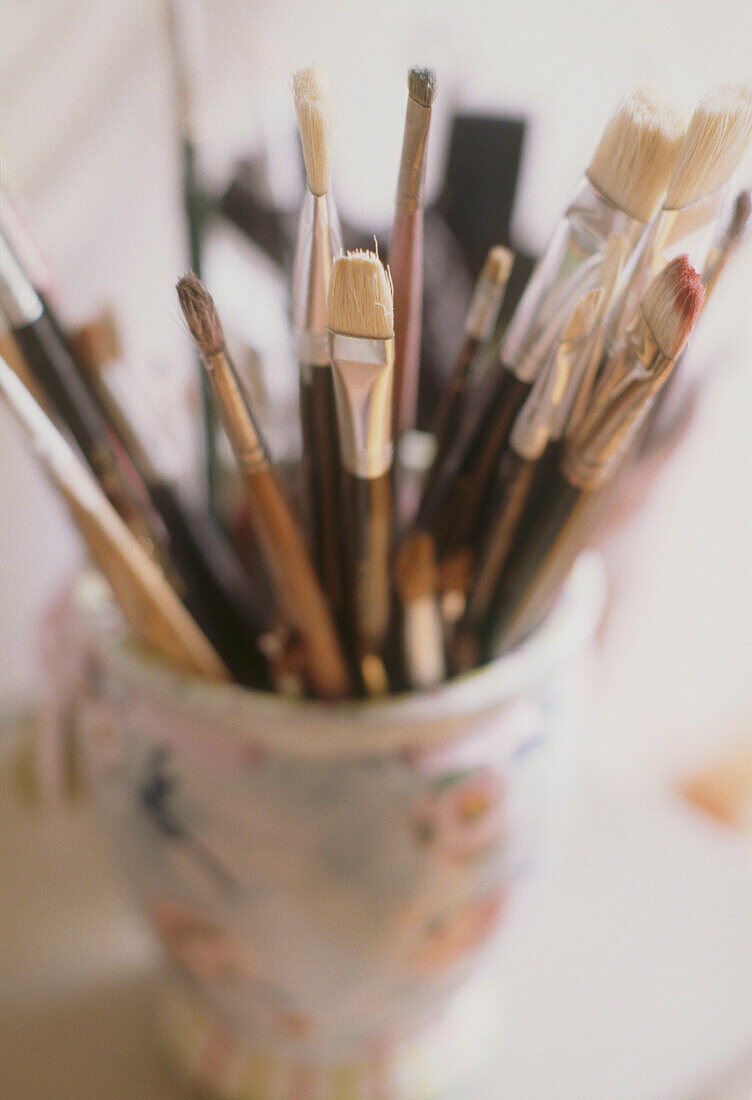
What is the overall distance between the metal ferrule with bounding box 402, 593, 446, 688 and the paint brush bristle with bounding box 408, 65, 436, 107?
0.37ft

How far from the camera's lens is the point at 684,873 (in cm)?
35

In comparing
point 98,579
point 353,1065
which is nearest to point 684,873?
point 353,1065

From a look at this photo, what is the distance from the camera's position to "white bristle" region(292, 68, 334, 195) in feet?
0.49

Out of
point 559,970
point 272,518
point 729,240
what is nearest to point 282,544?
point 272,518

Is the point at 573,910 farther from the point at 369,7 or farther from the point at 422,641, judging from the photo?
the point at 369,7

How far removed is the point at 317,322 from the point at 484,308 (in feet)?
0.17

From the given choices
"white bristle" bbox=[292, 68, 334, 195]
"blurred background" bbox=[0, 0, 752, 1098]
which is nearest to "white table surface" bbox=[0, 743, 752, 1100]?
"blurred background" bbox=[0, 0, 752, 1098]

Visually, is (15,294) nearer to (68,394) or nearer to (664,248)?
(68,394)

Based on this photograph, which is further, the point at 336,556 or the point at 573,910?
the point at 573,910

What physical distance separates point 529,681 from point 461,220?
0.45ft

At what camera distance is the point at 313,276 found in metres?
0.17

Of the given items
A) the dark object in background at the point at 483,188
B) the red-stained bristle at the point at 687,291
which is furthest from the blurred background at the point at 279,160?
the red-stained bristle at the point at 687,291

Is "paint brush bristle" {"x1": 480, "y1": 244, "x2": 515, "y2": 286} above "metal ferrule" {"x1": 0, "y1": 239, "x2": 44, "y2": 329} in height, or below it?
below

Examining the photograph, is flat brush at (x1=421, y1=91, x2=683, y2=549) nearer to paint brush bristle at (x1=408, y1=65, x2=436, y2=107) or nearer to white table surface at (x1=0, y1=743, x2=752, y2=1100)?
paint brush bristle at (x1=408, y1=65, x2=436, y2=107)
